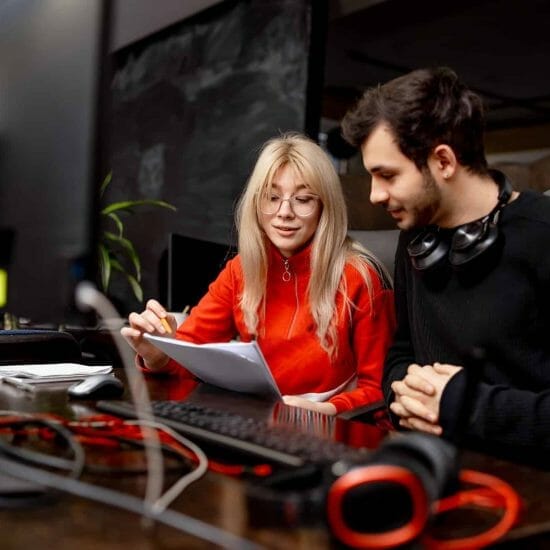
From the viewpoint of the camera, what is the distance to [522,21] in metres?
4.38

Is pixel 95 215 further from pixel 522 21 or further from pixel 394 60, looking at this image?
pixel 394 60

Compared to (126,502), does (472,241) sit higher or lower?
higher

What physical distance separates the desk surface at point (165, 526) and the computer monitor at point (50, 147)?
8.0 inches

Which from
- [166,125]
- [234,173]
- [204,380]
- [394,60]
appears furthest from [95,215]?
[394,60]

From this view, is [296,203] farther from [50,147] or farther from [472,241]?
[50,147]

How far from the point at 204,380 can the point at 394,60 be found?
4.51 meters

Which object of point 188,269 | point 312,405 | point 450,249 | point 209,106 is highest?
point 209,106

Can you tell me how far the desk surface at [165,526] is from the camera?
1.68 feet

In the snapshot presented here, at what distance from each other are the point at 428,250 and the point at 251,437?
674 millimetres

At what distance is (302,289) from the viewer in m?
1.74

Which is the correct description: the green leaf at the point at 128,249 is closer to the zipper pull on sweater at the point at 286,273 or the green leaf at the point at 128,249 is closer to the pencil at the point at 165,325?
the zipper pull on sweater at the point at 286,273

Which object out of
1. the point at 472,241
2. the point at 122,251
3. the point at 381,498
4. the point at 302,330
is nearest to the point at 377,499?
the point at 381,498

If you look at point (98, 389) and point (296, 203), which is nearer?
point (98, 389)

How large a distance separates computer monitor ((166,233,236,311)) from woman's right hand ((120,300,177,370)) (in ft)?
2.56
